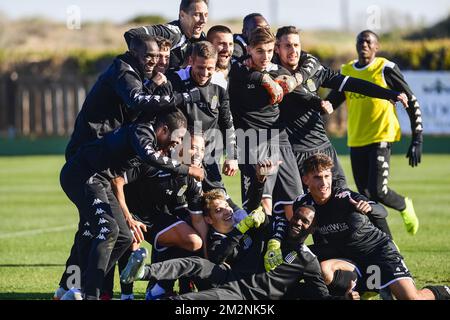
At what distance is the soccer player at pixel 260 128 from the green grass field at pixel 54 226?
5.14 ft

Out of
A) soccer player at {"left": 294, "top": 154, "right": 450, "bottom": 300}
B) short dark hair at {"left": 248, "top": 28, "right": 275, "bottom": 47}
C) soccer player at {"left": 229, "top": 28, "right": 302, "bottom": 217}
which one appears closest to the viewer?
soccer player at {"left": 294, "top": 154, "right": 450, "bottom": 300}

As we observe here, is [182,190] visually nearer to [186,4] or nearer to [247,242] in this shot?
[247,242]

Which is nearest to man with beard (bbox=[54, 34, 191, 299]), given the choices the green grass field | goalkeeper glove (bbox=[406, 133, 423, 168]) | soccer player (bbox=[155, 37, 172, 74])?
soccer player (bbox=[155, 37, 172, 74])

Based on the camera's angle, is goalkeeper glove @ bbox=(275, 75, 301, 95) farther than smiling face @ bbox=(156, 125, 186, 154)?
Yes

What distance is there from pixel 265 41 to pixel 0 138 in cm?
2743

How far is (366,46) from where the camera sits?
40.6 ft

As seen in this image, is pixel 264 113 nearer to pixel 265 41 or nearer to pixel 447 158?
pixel 265 41

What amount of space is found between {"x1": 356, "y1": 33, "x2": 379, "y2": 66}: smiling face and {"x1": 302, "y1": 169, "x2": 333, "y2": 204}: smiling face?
4075mm

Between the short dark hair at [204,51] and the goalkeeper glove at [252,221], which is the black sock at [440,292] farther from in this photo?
the short dark hair at [204,51]

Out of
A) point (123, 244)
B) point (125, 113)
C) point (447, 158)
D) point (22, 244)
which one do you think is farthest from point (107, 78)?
point (447, 158)

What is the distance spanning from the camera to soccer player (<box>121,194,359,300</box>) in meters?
8.45

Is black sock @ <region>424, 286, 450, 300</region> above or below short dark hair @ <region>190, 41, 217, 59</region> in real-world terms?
below

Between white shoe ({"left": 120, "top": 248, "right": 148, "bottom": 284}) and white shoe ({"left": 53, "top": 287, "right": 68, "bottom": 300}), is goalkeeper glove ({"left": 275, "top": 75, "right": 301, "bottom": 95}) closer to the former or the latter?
white shoe ({"left": 120, "top": 248, "right": 148, "bottom": 284})

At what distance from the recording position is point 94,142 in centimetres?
877
